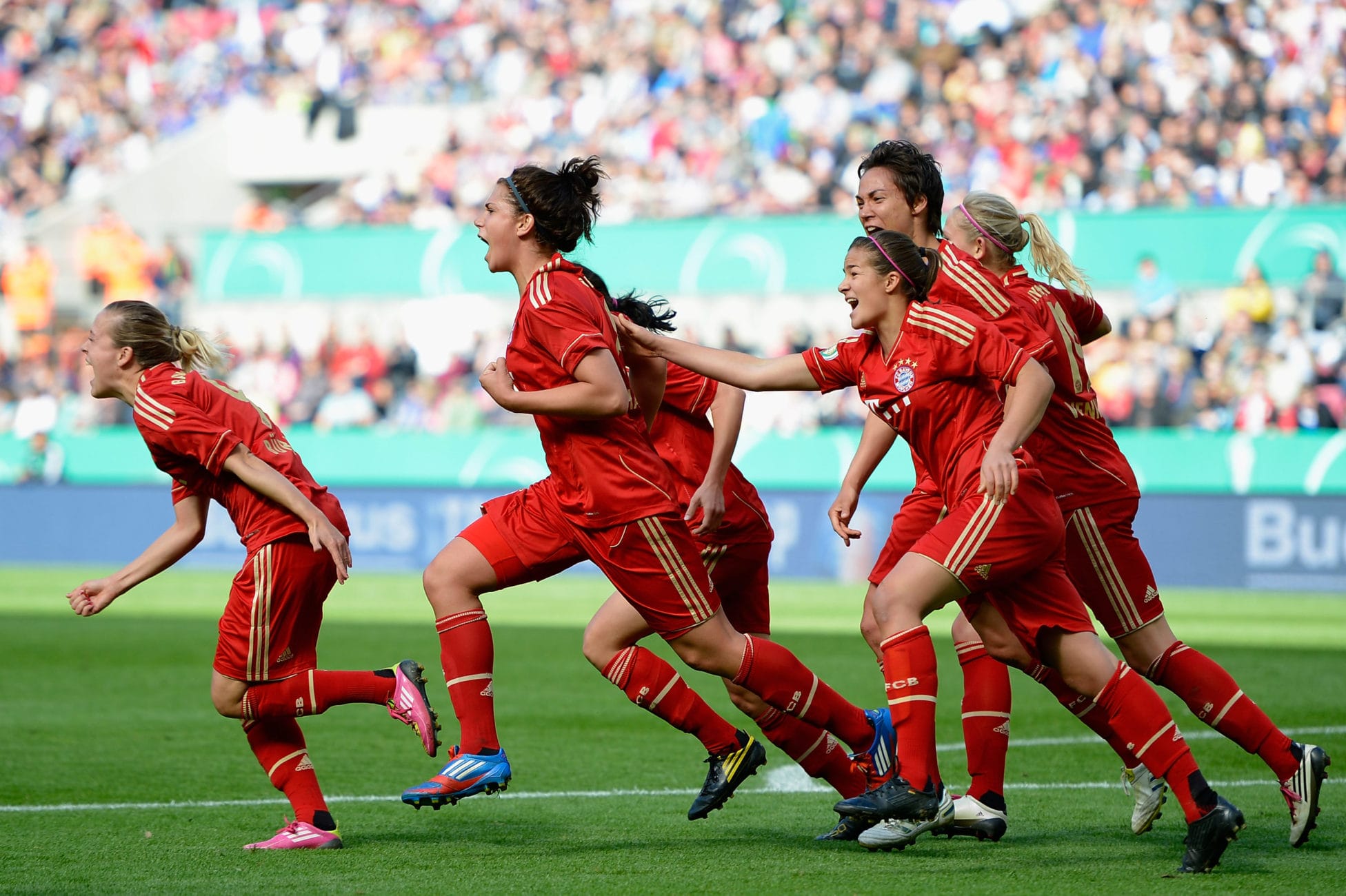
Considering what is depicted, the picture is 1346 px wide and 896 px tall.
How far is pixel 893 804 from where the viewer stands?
474 centimetres

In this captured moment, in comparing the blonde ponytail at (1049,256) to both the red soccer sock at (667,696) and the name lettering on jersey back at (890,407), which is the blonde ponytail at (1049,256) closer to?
the name lettering on jersey back at (890,407)

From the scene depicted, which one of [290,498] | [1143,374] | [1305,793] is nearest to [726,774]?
[290,498]

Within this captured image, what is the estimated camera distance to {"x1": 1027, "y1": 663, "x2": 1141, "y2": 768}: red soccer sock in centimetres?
537

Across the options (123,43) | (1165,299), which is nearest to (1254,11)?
(1165,299)

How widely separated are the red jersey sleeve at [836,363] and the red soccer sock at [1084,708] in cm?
109

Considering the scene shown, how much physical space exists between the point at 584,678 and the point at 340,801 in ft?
14.1

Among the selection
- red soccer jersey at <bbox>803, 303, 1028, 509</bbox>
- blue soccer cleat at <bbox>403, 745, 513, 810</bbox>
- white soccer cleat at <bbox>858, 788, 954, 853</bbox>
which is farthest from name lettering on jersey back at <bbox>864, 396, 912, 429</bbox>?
blue soccer cleat at <bbox>403, 745, 513, 810</bbox>

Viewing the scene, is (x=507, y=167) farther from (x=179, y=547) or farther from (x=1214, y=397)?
(x=179, y=547)

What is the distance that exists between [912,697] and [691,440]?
1535 millimetres

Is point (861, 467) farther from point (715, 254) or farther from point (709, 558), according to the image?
point (715, 254)

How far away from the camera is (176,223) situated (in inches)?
1126

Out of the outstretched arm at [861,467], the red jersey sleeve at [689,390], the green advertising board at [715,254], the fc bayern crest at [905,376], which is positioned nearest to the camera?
the fc bayern crest at [905,376]

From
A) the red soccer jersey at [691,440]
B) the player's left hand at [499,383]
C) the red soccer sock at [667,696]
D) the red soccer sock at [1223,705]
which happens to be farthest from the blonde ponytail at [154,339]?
the red soccer sock at [1223,705]

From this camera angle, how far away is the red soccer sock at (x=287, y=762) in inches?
214
